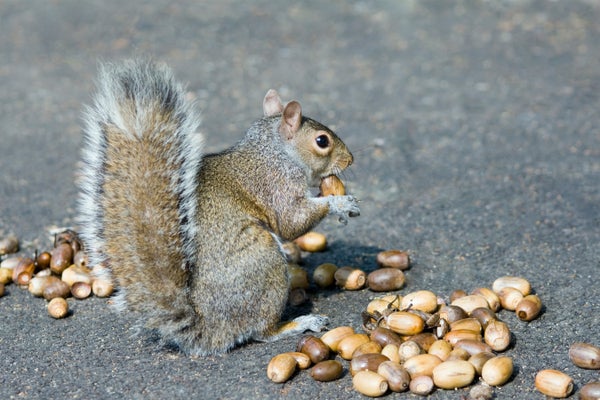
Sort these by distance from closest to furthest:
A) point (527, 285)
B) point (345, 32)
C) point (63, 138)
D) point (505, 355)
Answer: point (505, 355) < point (527, 285) < point (63, 138) < point (345, 32)

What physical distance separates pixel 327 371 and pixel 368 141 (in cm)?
258

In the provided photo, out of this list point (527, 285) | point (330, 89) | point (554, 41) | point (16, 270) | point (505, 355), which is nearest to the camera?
point (505, 355)

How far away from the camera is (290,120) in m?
3.04

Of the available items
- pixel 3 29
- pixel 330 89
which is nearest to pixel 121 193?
pixel 330 89

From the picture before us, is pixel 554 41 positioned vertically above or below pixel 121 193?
above

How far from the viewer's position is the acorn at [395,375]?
8.17 ft

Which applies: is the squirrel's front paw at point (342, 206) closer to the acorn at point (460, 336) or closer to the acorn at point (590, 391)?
the acorn at point (460, 336)

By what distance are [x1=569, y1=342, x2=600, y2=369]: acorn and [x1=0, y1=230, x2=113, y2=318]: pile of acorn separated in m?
1.74

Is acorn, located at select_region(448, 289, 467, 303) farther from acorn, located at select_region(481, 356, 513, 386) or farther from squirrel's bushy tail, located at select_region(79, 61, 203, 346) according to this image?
squirrel's bushy tail, located at select_region(79, 61, 203, 346)

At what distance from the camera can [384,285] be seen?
10.6 ft

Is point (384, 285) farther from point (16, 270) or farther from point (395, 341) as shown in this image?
point (16, 270)

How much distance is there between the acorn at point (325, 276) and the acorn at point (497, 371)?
90 cm

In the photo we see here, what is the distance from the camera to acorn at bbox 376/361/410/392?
249 centimetres

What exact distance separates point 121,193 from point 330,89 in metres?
Result: 3.46
